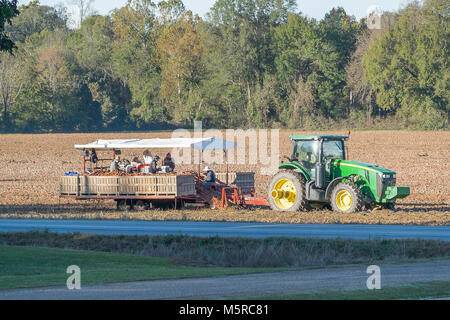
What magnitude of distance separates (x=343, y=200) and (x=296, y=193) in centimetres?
152

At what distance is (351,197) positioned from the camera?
952 inches

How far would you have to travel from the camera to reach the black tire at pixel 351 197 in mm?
24062

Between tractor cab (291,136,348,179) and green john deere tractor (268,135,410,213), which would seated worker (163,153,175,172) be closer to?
green john deere tractor (268,135,410,213)

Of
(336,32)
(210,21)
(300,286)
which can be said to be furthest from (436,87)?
(300,286)

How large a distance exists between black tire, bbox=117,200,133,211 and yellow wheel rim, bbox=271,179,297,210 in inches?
206

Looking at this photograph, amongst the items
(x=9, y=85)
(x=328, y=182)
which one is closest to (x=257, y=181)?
(x=328, y=182)

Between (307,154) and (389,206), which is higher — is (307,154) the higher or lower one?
the higher one

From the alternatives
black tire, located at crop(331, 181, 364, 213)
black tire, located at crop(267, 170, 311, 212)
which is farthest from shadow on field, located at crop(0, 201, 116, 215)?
black tire, located at crop(331, 181, 364, 213)

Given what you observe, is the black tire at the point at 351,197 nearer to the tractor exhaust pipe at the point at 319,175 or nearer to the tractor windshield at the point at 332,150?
the tractor exhaust pipe at the point at 319,175

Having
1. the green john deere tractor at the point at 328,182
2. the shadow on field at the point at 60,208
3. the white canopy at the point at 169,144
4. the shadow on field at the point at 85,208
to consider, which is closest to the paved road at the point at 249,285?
the green john deere tractor at the point at 328,182

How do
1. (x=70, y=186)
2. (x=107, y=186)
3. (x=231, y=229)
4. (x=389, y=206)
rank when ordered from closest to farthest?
(x=231, y=229) → (x=389, y=206) → (x=107, y=186) → (x=70, y=186)

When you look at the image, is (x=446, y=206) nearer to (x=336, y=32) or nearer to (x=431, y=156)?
(x=431, y=156)

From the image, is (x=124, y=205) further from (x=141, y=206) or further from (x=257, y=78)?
(x=257, y=78)

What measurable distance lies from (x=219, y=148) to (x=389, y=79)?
63714 millimetres
